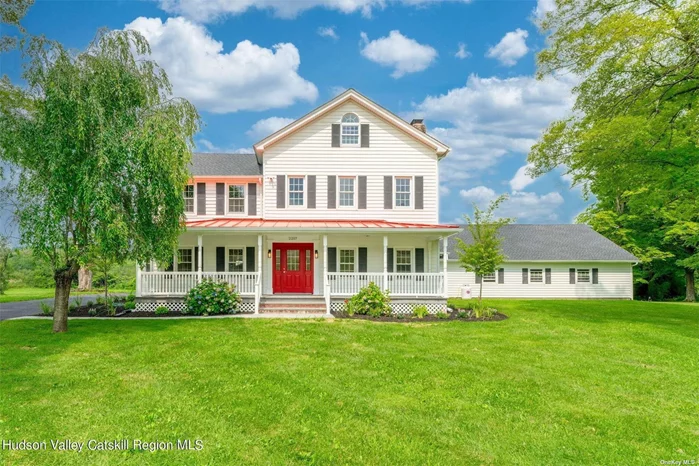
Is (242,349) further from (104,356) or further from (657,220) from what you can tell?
(657,220)

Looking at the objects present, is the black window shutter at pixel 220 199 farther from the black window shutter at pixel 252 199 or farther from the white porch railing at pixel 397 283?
the white porch railing at pixel 397 283

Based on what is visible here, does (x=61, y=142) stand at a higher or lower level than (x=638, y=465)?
higher

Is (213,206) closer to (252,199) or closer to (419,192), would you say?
(252,199)

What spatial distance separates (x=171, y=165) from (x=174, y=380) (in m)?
6.11

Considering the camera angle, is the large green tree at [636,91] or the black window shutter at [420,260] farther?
the black window shutter at [420,260]

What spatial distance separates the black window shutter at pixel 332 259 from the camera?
17.5 metres

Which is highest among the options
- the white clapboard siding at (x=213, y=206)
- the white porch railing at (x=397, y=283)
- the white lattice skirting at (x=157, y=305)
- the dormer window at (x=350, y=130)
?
the dormer window at (x=350, y=130)

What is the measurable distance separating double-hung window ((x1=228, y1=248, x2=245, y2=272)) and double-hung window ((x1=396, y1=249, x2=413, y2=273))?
A: 6.51m

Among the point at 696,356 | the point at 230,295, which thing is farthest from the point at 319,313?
the point at 696,356

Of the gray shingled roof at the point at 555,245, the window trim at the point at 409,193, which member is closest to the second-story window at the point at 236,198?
the window trim at the point at 409,193

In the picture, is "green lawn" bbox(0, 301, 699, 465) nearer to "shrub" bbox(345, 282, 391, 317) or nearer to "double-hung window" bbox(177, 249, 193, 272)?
"shrub" bbox(345, 282, 391, 317)

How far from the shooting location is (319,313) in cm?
1501

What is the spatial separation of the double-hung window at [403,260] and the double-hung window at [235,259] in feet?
21.4

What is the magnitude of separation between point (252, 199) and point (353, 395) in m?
13.3
